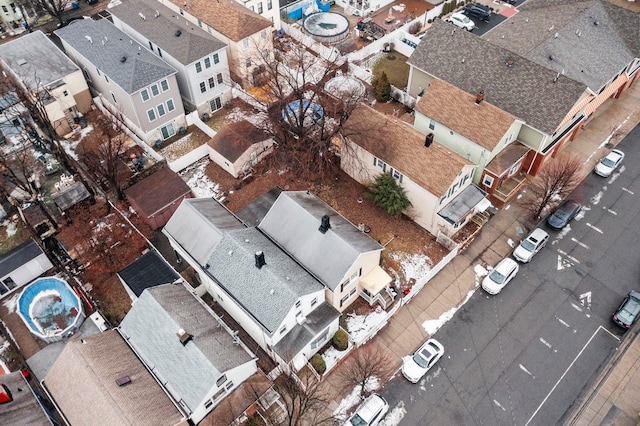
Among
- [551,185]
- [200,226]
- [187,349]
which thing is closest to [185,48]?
[200,226]

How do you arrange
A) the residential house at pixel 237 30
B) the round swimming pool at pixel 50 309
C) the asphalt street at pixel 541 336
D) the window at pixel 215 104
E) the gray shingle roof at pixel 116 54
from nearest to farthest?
1. the asphalt street at pixel 541 336
2. the round swimming pool at pixel 50 309
3. the gray shingle roof at pixel 116 54
4. the residential house at pixel 237 30
5. the window at pixel 215 104

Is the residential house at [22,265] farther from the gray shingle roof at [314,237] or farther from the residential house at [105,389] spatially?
the gray shingle roof at [314,237]

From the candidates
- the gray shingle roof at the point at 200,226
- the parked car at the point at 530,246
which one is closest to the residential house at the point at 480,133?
the parked car at the point at 530,246

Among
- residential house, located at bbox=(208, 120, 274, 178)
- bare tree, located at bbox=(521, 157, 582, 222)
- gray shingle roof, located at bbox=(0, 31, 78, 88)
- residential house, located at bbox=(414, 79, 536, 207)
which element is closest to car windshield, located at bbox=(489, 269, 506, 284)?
bare tree, located at bbox=(521, 157, 582, 222)

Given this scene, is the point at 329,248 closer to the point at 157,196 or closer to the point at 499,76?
the point at 157,196

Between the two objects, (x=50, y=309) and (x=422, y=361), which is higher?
(x=50, y=309)
